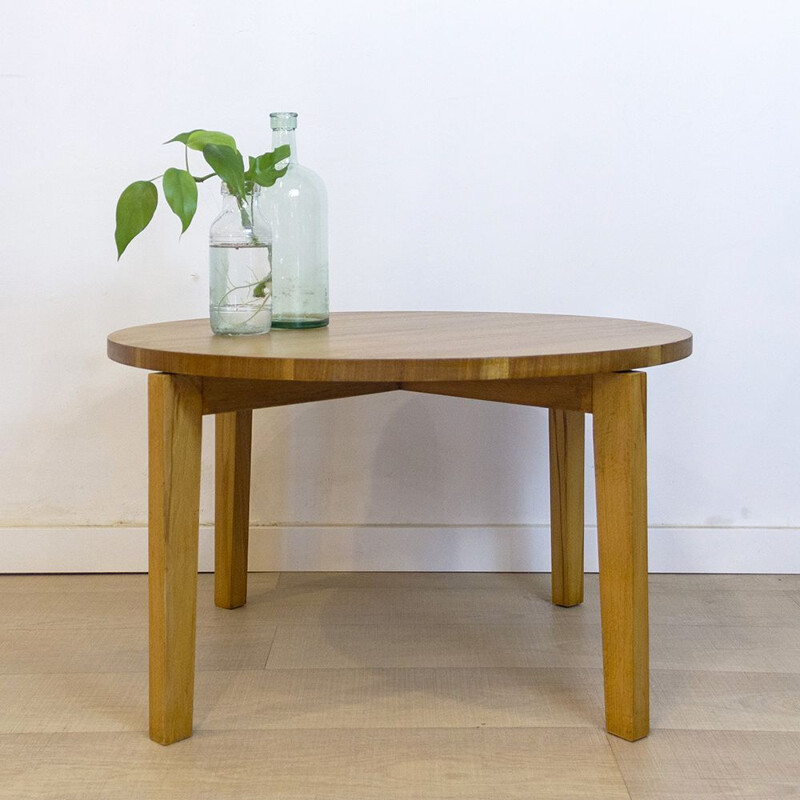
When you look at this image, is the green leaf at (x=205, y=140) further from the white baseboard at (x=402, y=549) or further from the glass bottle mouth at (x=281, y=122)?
the white baseboard at (x=402, y=549)

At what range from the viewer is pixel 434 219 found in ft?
6.15

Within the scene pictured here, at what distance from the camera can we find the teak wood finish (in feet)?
3.63

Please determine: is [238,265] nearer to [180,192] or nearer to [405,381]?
[180,192]

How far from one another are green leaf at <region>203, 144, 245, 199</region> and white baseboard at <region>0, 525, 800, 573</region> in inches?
33.7

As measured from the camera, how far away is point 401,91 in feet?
6.06

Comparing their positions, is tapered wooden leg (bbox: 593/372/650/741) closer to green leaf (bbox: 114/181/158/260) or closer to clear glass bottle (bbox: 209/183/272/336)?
clear glass bottle (bbox: 209/183/272/336)

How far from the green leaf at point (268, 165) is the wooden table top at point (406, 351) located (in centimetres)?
20

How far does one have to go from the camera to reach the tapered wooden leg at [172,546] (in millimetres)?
1192

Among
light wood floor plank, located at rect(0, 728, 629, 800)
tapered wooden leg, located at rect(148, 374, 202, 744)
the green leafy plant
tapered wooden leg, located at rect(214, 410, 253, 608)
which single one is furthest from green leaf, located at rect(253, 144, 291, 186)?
light wood floor plank, located at rect(0, 728, 629, 800)

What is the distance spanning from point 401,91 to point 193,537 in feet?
3.19

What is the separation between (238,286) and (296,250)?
0.49 ft

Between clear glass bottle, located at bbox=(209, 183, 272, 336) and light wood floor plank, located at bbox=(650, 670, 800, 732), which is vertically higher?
clear glass bottle, located at bbox=(209, 183, 272, 336)

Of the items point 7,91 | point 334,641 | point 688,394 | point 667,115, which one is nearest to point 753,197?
point 667,115

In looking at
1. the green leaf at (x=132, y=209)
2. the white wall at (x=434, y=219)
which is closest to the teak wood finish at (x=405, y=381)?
the green leaf at (x=132, y=209)
